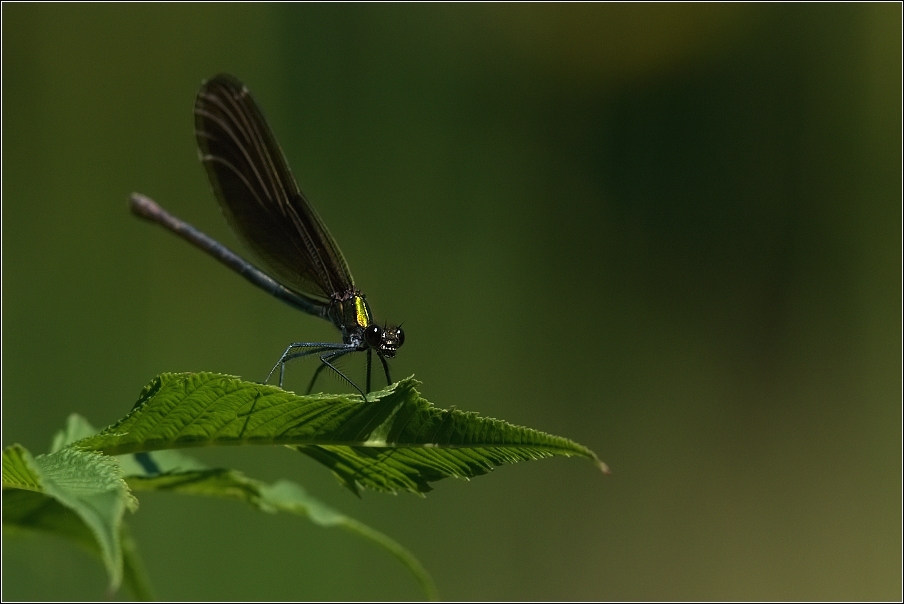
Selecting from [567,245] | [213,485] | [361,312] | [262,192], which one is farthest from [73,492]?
[567,245]

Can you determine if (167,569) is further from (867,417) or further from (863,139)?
(863,139)

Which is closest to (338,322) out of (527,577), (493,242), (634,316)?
(527,577)

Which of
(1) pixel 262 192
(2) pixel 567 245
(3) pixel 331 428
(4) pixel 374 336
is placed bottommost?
(3) pixel 331 428

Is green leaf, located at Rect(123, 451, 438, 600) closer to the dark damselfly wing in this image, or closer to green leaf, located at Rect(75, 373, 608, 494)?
green leaf, located at Rect(75, 373, 608, 494)

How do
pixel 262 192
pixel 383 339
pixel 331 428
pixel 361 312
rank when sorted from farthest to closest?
pixel 262 192 < pixel 361 312 < pixel 383 339 < pixel 331 428

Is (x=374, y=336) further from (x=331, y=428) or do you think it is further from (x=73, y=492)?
(x=73, y=492)

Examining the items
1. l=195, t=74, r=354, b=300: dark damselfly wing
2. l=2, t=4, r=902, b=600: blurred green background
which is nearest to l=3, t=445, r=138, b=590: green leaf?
l=195, t=74, r=354, b=300: dark damselfly wing

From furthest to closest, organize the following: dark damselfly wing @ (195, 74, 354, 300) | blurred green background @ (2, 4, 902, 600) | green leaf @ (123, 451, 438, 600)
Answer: blurred green background @ (2, 4, 902, 600), dark damselfly wing @ (195, 74, 354, 300), green leaf @ (123, 451, 438, 600)
